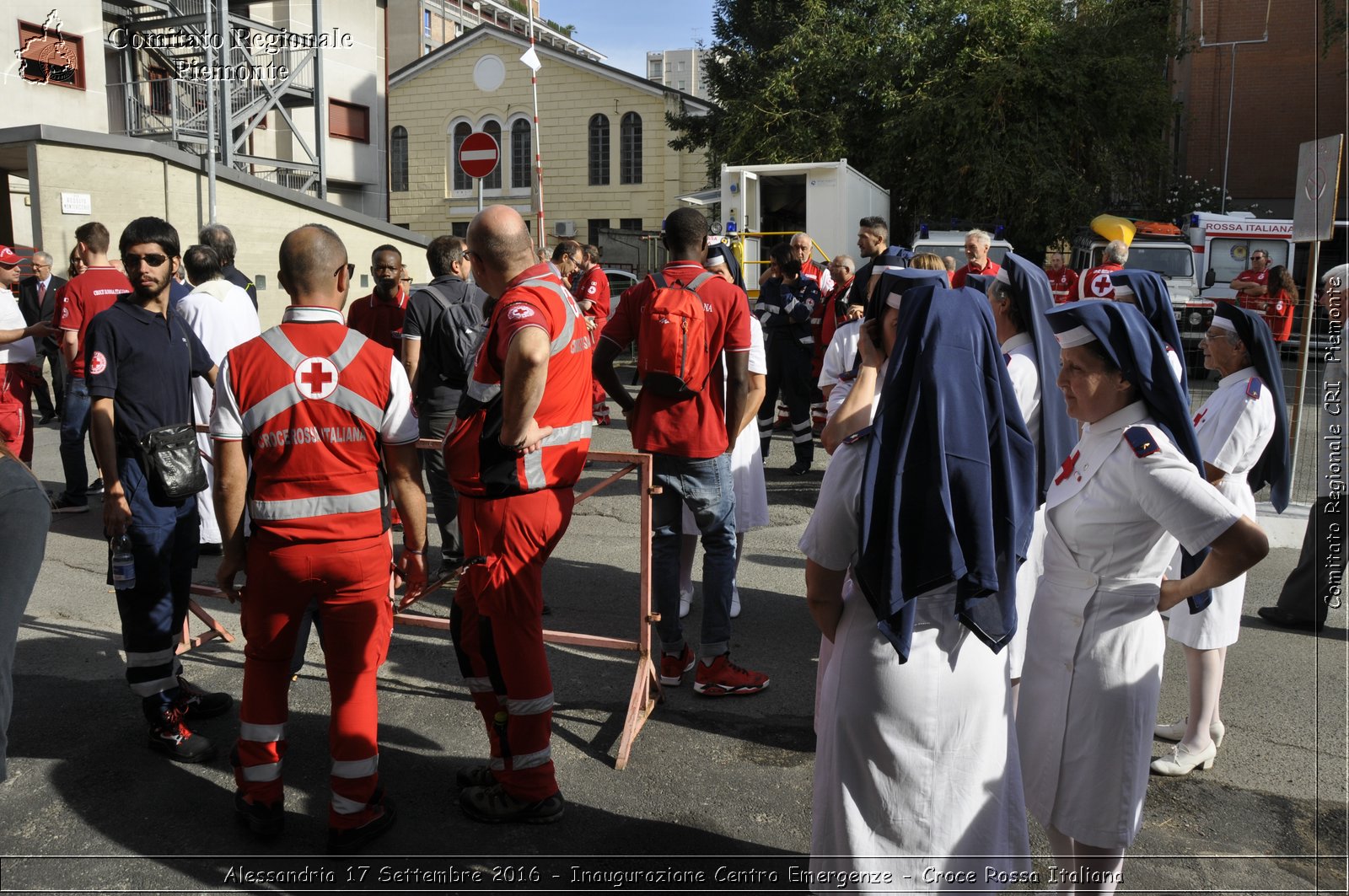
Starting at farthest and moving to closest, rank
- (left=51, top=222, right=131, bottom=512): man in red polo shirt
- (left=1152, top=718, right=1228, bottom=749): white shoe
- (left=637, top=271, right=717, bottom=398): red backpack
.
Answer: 1. (left=51, top=222, right=131, bottom=512): man in red polo shirt
2. (left=637, top=271, right=717, bottom=398): red backpack
3. (left=1152, top=718, right=1228, bottom=749): white shoe

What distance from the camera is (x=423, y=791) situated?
3.95 metres

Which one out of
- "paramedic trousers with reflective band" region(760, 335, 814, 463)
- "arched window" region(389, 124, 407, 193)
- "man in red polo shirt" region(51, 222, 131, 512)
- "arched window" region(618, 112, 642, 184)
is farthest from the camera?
"arched window" region(389, 124, 407, 193)

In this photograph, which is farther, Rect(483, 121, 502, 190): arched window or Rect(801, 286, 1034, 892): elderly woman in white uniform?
Rect(483, 121, 502, 190): arched window

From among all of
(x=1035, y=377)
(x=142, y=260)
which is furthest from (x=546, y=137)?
(x=1035, y=377)

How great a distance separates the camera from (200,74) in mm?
23797

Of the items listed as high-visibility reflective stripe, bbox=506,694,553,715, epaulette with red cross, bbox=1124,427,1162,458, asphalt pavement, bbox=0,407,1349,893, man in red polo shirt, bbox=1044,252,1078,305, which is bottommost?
asphalt pavement, bbox=0,407,1349,893

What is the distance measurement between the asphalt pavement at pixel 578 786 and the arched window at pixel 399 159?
3767cm

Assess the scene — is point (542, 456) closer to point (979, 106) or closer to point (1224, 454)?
point (1224, 454)

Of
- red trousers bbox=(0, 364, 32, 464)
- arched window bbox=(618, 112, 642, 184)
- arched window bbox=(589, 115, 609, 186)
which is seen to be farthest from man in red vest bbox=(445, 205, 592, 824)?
arched window bbox=(589, 115, 609, 186)

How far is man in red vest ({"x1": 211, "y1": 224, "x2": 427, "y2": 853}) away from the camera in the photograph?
3.33 m

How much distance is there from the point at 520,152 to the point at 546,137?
117 cm

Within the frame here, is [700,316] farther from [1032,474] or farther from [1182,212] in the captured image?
[1182,212]

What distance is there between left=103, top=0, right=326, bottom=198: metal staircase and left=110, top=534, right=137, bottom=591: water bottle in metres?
Result: 21.4

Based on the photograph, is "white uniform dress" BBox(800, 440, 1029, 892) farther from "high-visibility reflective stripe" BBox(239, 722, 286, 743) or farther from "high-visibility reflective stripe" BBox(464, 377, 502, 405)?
"high-visibility reflective stripe" BBox(239, 722, 286, 743)
